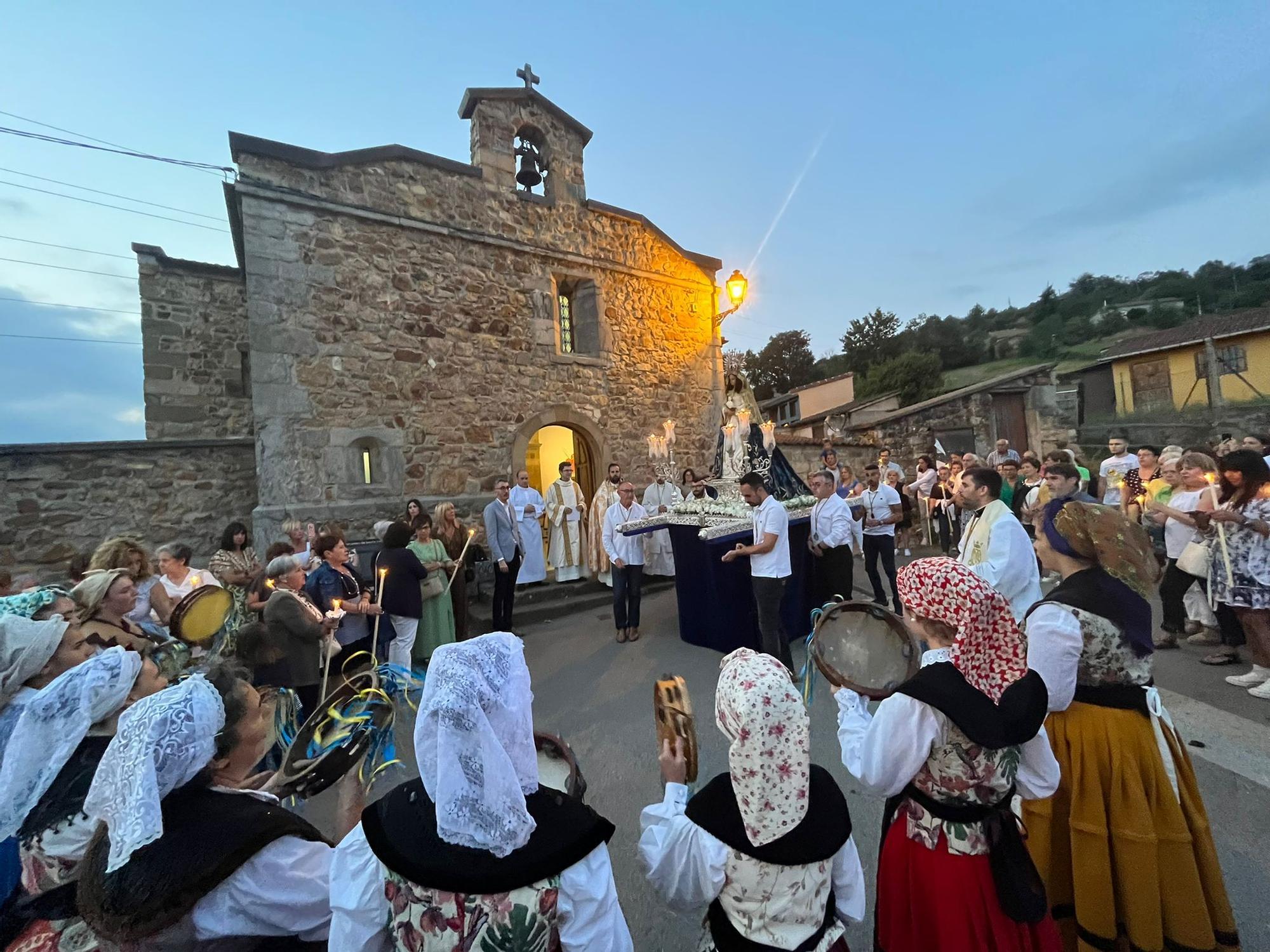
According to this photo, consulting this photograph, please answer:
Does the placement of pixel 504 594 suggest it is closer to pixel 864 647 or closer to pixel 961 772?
pixel 864 647

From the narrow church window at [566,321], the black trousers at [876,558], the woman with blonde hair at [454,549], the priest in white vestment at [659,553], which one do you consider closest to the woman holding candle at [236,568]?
the woman with blonde hair at [454,549]

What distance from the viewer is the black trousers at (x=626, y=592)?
6855 millimetres

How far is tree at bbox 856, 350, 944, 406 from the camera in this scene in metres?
29.5

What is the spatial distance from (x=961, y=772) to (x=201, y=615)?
4.11 meters

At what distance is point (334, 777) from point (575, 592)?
7.18 m

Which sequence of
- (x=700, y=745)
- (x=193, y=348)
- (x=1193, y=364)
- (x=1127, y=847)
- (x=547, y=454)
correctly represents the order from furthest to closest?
1. (x=1193, y=364)
2. (x=547, y=454)
3. (x=193, y=348)
4. (x=700, y=745)
5. (x=1127, y=847)

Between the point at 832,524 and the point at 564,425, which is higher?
the point at 564,425

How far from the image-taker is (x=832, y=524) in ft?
20.9

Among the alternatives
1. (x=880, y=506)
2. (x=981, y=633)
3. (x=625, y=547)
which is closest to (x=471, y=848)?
(x=981, y=633)

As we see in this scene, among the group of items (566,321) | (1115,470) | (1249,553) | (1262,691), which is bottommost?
(1262,691)

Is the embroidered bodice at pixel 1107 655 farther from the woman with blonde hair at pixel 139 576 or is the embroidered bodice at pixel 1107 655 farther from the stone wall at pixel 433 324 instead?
the stone wall at pixel 433 324

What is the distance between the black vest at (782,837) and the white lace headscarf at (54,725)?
1.84 m

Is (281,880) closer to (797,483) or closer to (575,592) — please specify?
(797,483)

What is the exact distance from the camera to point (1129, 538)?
2.13 metres
